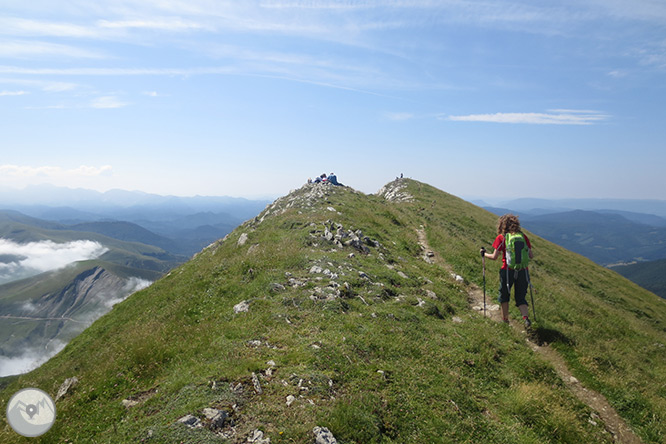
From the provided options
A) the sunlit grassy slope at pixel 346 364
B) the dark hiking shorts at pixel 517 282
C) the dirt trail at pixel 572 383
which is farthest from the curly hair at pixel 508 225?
the dirt trail at pixel 572 383

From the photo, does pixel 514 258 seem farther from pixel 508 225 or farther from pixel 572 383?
pixel 572 383

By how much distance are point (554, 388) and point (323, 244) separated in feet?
41.2

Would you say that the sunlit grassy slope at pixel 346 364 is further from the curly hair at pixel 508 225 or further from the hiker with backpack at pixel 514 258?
the curly hair at pixel 508 225

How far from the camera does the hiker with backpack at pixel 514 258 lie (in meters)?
11.8

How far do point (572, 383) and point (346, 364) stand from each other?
Result: 8.01 m

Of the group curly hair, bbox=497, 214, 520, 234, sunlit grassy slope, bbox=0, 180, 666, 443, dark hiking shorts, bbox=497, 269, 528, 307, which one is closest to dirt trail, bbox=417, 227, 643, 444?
sunlit grassy slope, bbox=0, 180, 666, 443

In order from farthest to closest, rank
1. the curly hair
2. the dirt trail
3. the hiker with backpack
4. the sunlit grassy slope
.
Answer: the curly hair, the hiker with backpack, the dirt trail, the sunlit grassy slope

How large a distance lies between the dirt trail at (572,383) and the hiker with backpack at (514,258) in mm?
1010

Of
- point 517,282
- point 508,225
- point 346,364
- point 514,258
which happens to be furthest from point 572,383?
point 346,364

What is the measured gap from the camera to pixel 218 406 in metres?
6.51

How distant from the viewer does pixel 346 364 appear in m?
8.20

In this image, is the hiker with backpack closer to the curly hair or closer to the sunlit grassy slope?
the curly hair

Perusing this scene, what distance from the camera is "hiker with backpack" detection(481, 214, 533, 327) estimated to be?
11.8 meters

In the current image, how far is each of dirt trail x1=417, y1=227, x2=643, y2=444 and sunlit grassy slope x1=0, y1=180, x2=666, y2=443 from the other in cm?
30
